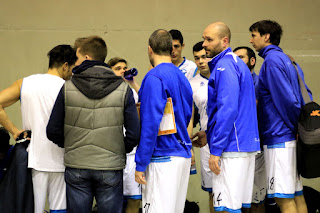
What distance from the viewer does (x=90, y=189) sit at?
2686 mm

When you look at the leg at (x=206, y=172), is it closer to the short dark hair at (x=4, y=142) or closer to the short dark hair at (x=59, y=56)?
the short dark hair at (x=59, y=56)

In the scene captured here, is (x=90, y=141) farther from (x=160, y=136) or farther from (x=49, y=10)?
(x=49, y=10)

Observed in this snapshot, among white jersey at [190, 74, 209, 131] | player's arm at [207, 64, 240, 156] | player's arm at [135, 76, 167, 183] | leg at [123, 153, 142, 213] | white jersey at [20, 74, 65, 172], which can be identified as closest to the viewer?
player's arm at [135, 76, 167, 183]

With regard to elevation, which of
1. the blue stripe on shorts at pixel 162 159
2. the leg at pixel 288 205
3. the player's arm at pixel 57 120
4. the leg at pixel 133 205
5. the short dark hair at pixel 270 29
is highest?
the short dark hair at pixel 270 29

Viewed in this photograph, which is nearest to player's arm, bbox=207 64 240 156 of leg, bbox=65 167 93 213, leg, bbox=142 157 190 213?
leg, bbox=142 157 190 213

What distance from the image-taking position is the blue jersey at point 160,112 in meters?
2.64

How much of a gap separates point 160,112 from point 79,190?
70cm

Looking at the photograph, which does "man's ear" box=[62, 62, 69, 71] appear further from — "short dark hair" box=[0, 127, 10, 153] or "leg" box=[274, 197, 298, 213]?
"leg" box=[274, 197, 298, 213]

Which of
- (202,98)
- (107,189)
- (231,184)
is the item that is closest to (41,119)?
(107,189)

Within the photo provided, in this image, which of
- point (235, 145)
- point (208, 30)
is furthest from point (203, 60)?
point (235, 145)

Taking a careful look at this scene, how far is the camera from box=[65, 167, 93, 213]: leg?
2639 mm

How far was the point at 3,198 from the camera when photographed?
9.41 ft

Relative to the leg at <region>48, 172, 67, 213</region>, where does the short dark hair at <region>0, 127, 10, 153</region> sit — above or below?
above

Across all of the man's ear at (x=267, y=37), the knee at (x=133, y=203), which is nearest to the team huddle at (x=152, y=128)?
the man's ear at (x=267, y=37)
